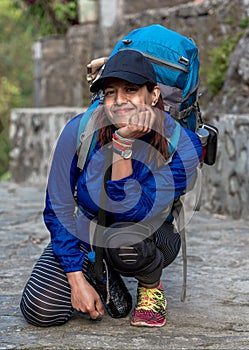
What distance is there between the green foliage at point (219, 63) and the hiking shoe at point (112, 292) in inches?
150

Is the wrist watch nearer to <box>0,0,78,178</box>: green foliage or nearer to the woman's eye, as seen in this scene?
the woman's eye

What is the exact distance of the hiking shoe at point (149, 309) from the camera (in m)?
2.85

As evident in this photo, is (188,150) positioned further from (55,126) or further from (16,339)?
(55,126)

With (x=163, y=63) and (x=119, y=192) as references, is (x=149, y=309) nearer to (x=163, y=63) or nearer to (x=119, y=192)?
(x=119, y=192)

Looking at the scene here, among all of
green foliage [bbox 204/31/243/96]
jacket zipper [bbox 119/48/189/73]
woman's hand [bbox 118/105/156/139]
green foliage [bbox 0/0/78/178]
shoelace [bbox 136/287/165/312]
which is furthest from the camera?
green foliage [bbox 0/0/78/178]

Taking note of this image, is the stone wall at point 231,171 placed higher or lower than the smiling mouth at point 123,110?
lower

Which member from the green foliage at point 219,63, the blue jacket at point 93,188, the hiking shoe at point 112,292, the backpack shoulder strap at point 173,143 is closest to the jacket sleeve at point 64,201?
the blue jacket at point 93,188

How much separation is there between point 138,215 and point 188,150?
32 cm

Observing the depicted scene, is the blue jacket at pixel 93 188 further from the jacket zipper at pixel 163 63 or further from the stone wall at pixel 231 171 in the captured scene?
the stone wall at pixel 231 171

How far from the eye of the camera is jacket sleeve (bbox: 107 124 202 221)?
2756 mm

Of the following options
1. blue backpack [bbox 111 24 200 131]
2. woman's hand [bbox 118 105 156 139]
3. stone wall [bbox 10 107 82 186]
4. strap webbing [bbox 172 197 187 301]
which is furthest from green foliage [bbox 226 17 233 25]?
woman's hand [bbox 118 105 156 139]

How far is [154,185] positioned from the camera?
9.34ft

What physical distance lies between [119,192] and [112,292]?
42 centimetres

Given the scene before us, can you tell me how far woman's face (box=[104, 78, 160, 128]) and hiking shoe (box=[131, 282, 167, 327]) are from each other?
63cm
